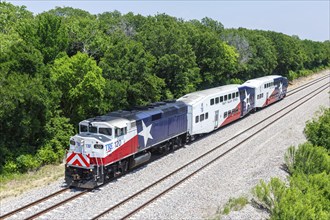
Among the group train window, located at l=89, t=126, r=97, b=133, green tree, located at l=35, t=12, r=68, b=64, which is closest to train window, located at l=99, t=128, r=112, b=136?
train window, located at l=89, t=126, r=97, b=133

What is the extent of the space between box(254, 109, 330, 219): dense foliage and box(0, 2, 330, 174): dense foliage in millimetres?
15120

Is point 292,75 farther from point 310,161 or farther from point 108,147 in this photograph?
point 108,147

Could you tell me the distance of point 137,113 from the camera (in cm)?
2605

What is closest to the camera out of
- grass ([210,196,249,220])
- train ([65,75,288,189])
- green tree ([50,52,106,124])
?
grass ([210,196,249,220])

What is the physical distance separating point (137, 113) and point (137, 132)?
5.29 ft

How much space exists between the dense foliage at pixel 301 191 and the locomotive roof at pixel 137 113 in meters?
9.07

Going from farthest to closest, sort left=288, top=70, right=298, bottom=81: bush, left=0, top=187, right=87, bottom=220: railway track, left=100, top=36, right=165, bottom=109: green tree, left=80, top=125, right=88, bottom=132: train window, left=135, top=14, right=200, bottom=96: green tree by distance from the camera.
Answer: left=288, top=70, right=298, bottom=81: bush → left=135, top=14, right=200, bottom=96: green tree → left=100, top=36, right=165, bottom=109: green tree → left=80, top=125, right=88, bottom=132: train window → left=0, top=187, right=87, bottom=220: railway track

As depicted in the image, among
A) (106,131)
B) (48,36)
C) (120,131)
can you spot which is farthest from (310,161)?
(48,36)

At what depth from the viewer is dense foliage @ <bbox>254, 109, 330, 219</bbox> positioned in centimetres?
1631

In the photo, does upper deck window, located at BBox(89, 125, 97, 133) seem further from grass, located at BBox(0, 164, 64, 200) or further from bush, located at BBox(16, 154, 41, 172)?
bush, located at BBox(16, 154, 41, 172)

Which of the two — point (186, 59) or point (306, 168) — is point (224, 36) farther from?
point (306, 168)

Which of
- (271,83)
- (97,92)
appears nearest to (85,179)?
(97,92)

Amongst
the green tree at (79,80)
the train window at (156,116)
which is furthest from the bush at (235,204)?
the green tree at (79,80)

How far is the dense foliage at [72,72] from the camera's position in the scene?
25.0m
